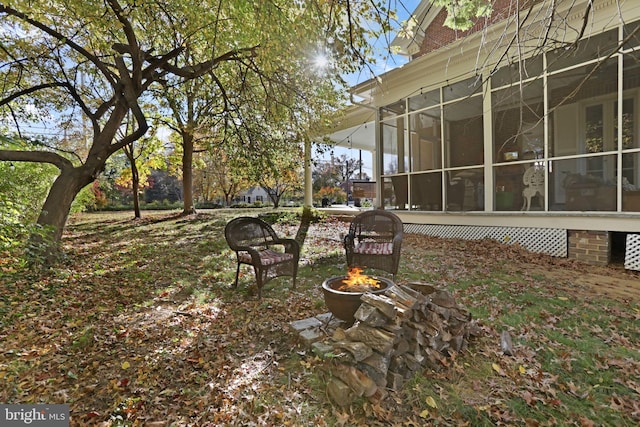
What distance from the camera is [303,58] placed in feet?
19.4

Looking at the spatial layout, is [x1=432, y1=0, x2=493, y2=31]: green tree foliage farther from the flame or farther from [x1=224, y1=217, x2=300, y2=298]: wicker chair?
[x1=224, y1=217, x2=300, y2=298]: wicker chair

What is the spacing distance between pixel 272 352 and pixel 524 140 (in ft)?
24.0

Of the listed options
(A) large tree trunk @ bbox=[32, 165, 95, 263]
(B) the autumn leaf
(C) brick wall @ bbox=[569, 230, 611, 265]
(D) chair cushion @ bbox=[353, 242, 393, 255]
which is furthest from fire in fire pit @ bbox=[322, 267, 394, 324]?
(A) large tree trunk @ bbox=[32, 165, 95, 263]

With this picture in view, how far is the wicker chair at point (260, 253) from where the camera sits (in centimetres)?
439

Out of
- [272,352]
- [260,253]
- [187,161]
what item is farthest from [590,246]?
[187,161]

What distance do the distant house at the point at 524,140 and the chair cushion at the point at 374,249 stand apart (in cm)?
262

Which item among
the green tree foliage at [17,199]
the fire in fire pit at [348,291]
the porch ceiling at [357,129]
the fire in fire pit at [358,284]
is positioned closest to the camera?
the fire in fire pit at [348,291]

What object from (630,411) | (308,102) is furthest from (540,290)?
(308,102)

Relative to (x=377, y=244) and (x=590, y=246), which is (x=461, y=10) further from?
(x=590, y=246)

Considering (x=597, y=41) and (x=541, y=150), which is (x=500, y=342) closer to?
(x=541, y=150)

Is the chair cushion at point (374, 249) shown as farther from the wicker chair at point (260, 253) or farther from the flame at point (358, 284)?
the flame at point (358, 284)

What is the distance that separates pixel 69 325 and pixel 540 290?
625 cm

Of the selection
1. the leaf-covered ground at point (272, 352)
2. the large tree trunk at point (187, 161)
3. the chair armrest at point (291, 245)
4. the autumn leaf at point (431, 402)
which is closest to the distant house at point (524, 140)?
the leaf-covered ground at point (272, 352)

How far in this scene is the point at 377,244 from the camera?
17.8 ft
